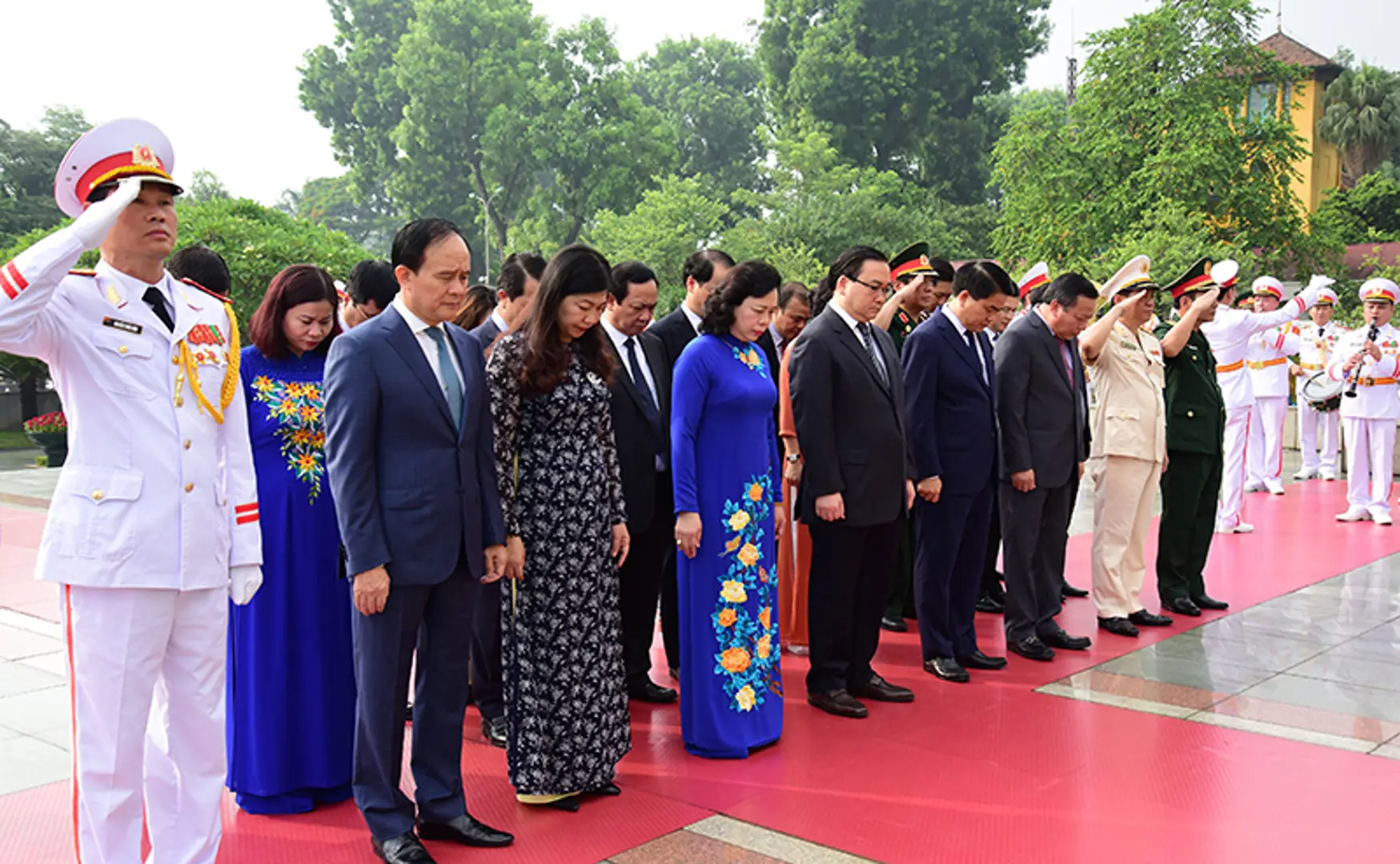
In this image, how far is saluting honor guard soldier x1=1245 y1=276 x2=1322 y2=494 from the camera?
1154 cm

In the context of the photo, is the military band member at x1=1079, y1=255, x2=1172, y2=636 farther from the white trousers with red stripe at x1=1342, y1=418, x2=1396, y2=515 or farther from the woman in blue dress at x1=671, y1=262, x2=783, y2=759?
the white trousers with red stripe at x1=1342, y1=418, x2=1396, y2=515

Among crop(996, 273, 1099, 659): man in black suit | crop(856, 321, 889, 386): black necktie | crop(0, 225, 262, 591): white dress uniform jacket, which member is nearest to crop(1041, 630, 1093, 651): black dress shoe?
crop(996, 273, 1099, 659): man in black suit

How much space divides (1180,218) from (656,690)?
19825 millimetres

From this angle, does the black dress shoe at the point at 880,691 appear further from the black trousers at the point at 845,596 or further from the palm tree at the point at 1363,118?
the palm tree at the point at 1363,118

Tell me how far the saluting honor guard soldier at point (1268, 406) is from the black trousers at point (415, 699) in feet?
33.2

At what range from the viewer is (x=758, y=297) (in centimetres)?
417

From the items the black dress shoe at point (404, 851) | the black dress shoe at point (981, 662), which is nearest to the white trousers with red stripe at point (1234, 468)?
the black dress shoe at point (981, 662)

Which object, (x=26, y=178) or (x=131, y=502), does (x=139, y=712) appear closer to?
(x=131, y=502)

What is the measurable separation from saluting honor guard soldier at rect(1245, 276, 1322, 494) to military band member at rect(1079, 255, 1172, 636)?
6.07m

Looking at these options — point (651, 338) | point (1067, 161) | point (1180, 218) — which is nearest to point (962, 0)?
point (1067, 161)

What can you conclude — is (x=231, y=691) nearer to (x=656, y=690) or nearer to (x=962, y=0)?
(x=656, y=690)

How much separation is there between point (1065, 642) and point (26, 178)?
3577cm

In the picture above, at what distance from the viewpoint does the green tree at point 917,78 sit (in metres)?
36.5

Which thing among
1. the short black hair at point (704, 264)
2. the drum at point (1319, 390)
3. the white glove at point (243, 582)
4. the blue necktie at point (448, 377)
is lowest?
the white glove at point (243, 582)
